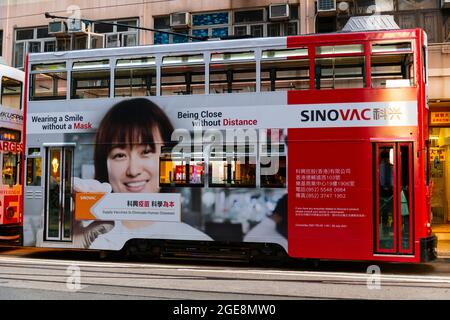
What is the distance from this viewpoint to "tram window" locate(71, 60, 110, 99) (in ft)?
33.5

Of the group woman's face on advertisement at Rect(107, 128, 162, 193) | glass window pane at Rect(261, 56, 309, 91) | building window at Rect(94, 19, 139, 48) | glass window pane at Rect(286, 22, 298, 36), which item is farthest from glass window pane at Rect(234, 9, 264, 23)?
woman's face on advertisement at Rect(107, 128, 162, 193)

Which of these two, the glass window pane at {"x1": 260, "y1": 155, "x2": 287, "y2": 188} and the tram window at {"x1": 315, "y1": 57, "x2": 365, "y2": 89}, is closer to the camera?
the tram window at {"x1": 315, "y1": 57, "x2": 365, "y2": 89}

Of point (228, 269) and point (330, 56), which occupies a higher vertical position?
point (330, 56)

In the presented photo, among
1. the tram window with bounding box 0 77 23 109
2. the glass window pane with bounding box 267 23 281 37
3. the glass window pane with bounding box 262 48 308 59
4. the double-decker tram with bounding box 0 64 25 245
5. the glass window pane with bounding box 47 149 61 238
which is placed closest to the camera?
the glass window pane with bounding box 262 48 308 59

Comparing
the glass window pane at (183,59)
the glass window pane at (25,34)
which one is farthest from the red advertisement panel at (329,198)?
the glass window pane at (25,34)

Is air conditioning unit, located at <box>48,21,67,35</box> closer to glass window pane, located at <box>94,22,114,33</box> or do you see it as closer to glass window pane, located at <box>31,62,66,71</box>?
glass window pane, located at <box>94,22,114,33</box>

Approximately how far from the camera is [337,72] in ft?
30.1

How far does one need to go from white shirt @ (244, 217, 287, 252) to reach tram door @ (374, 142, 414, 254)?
173 centimetres

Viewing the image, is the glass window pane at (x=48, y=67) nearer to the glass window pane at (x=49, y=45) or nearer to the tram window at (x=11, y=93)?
the tram window at (x=11, y=93)

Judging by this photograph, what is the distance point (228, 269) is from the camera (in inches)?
369

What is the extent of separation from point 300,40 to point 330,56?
642 millimetres
